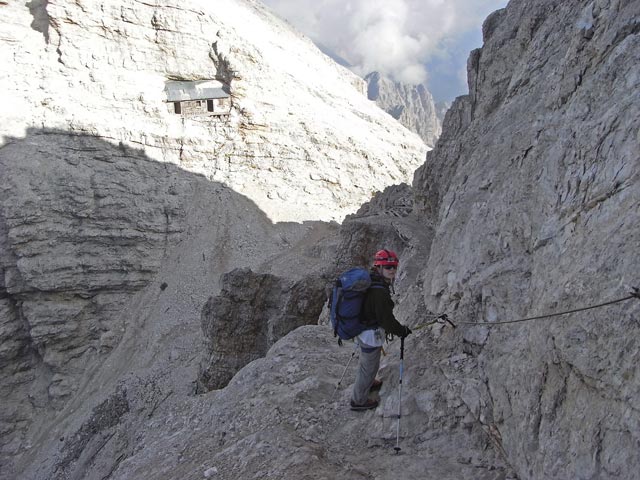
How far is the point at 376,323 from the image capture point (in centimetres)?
585

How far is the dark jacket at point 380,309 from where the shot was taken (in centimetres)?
564

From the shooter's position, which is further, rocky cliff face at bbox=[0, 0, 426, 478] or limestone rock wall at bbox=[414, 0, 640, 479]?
rocky cliff face at bbox=[0, 0, 426, 478]

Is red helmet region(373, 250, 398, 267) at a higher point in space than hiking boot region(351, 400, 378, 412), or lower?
higher

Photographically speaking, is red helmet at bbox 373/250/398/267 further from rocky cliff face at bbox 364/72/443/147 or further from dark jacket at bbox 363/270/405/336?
rocky cliff face at bbox 364/72/443/147

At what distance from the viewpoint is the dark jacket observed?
18.5 ft

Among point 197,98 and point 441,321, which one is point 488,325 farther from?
point 197,98

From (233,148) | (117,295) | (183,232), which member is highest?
(233,148)

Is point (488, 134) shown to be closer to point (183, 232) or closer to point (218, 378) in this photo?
point (218, 378)

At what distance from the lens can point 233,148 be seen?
101 feet

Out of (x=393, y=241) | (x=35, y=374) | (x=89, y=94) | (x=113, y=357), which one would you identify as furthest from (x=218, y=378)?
(x=89, y=94)

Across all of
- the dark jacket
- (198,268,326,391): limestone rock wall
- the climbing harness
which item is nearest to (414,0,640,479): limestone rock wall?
the climbing harness

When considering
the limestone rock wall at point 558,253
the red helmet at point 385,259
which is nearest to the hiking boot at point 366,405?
the limestone rock wall at point 558,253

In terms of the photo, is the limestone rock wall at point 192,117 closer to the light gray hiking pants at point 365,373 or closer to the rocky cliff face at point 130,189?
the rocky cliff face at point 130,189

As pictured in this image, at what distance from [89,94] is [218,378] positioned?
70.4ft
